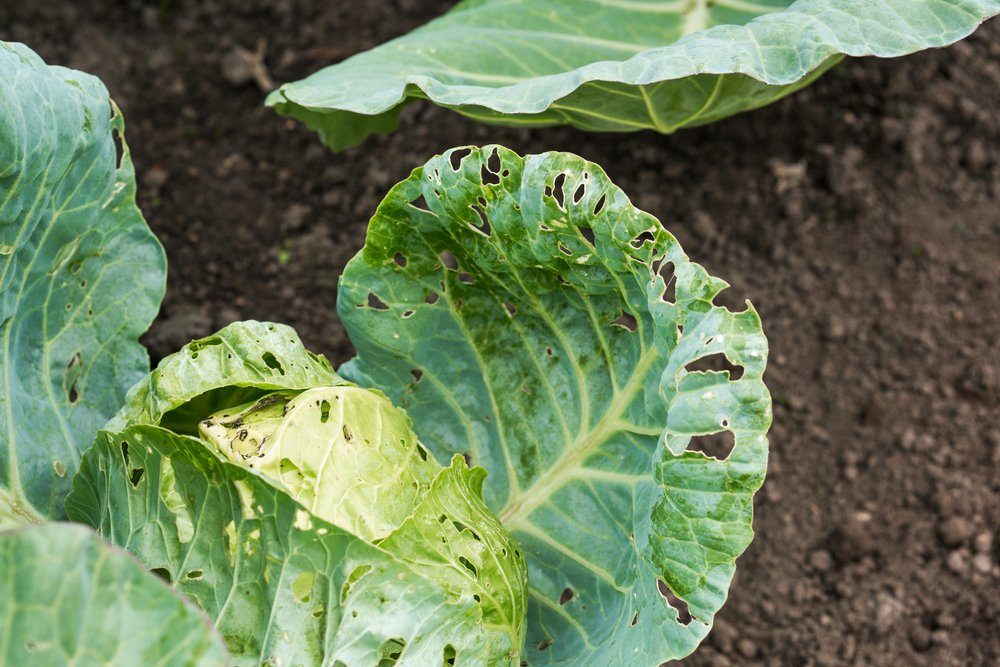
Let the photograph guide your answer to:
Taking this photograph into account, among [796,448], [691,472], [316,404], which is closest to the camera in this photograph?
[691,472]

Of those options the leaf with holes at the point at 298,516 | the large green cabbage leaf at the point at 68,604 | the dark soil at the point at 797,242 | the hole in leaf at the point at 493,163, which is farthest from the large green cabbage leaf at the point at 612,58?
the large green cabbage leaf at the point at 68,604

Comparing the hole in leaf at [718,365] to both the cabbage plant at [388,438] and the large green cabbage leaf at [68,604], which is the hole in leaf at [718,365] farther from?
the large green cabbage leaf at [68,604]

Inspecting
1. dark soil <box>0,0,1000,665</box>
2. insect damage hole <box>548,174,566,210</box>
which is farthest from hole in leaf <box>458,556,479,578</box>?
dark soil <box>0,0,1000,665</box>

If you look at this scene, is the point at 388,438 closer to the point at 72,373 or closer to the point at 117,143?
the point at 72,373

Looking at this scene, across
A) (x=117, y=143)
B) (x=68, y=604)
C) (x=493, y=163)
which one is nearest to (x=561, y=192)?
(x=493, y=163)

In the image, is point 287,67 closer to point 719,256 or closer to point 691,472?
point 719,256

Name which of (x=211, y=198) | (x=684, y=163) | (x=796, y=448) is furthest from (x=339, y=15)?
(x=796, y=448)
